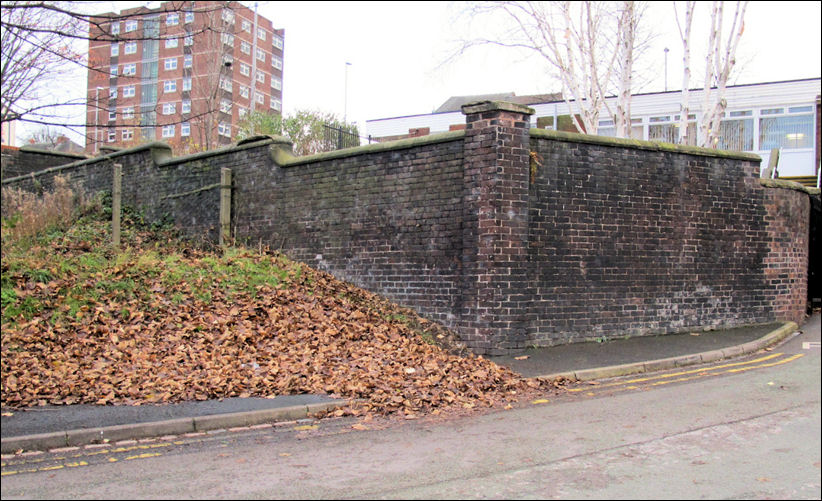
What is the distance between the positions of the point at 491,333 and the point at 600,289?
2499 millimetres

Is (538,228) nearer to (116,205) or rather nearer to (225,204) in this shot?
(225,204)

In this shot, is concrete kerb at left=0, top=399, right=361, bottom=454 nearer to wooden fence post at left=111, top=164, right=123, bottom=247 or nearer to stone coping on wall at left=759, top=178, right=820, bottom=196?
wooden fence post at left=111, top=164, right=123, bottom=247

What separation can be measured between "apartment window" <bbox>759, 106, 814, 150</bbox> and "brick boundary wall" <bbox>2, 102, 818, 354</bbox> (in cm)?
1305

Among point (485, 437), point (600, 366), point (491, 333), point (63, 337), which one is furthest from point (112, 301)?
point (600, 366)

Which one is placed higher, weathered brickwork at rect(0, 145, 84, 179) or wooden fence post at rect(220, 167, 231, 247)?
weathered brickwork at rect(0, 145, 84, 179)

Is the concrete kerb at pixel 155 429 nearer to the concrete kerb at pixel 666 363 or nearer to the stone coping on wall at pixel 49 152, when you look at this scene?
the concrete kerb at pixel 666 363

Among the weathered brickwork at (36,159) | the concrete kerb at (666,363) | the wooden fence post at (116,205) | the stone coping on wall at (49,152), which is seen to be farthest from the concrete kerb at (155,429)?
the weathered brickwork at (36,159)

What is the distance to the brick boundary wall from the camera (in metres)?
10.7

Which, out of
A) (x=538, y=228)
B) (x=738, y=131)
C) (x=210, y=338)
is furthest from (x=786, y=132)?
(x=210, y=338)

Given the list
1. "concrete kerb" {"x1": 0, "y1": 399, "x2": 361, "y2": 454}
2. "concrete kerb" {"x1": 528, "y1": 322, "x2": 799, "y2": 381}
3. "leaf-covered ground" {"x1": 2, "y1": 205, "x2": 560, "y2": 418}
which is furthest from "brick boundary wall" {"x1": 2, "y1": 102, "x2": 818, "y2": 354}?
"concrete kerb" {"x1": 0, "y1": 399, "x2": 361, "y2": 454}

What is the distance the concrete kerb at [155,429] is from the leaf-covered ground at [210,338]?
0.72m

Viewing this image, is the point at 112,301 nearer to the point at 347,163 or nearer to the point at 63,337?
the point at 63,337

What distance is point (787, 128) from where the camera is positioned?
85.1 feet

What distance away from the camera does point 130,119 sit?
318 inches
